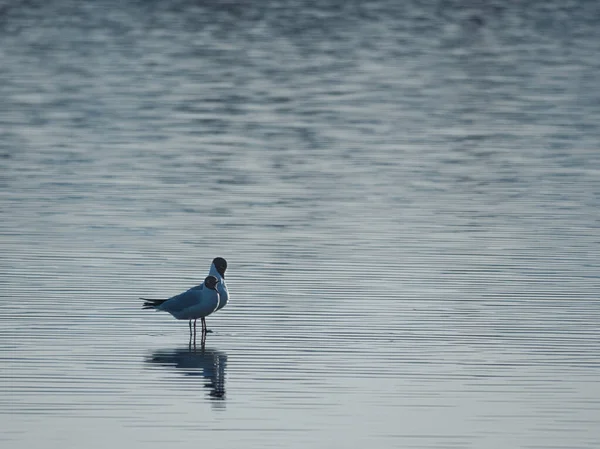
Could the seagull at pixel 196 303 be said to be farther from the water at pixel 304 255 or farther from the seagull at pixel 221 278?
the water at pixel 304 255

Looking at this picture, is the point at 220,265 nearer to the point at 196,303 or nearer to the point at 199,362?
the point at 196,303

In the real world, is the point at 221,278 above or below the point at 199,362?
above

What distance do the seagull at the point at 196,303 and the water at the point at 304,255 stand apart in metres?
0.23

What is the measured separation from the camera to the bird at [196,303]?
14.6m

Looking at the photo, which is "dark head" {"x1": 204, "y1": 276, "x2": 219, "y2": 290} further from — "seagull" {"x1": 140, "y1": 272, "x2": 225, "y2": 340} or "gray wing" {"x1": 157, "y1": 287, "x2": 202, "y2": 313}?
"gray wing" {"x1": 157, "y1": 287, "x2": 202, "y2": 313}

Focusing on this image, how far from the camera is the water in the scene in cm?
1216

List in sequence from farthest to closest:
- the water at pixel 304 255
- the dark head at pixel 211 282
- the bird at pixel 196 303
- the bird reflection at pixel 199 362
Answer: the dark head at pixel 211 282 → the bird at pixel 196 303 → the bird reflection at pixel 199 362 → the water at pixel 304 255

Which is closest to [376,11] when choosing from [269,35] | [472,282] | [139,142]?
[269,35]

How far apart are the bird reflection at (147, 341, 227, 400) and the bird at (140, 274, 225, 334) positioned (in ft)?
1.20

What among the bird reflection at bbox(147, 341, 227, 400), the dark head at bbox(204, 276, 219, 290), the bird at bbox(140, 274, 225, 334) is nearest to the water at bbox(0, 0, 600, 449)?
the bird reflection at bbox(147, 341, 227, 400)

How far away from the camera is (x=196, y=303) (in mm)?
14664

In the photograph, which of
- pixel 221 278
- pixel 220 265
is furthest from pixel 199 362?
pixel 220 265

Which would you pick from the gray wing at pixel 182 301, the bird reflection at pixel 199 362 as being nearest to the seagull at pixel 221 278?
the gray wing at pixel 182 301

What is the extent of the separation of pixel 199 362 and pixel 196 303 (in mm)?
1078
